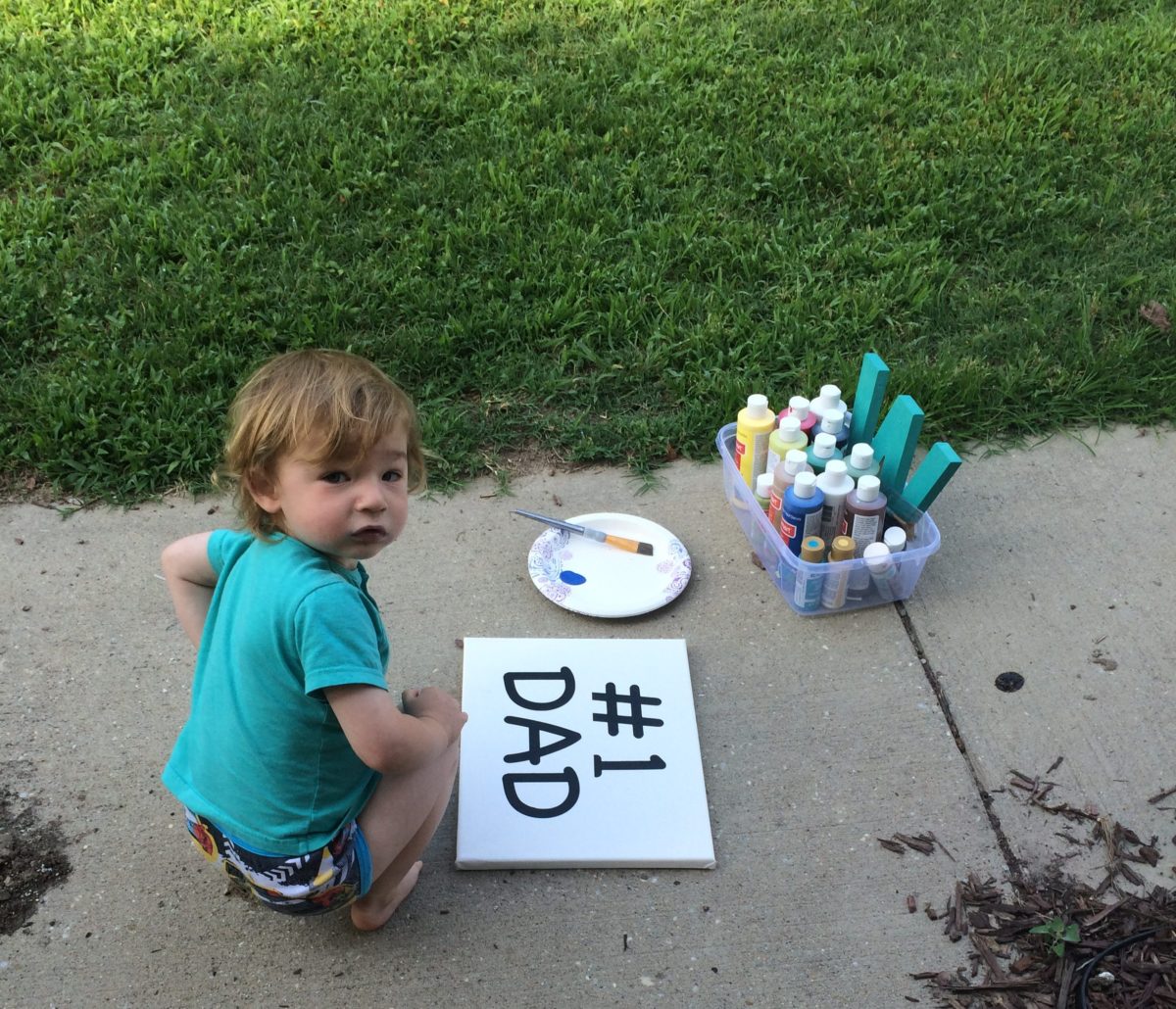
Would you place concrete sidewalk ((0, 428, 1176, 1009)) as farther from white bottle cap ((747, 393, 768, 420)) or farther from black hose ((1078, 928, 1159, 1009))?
white bottle cap ((747, 393, 768, 420))

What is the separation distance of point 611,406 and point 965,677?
128 centimetres

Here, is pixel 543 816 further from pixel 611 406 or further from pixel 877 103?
pixel 877 103

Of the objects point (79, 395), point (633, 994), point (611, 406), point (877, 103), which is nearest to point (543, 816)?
point (633, 994)

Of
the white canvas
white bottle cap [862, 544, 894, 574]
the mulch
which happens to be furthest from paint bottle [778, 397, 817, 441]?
the mulch

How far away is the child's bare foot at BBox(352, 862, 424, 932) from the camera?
6.64ft

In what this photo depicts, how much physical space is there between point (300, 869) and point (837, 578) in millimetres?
1412

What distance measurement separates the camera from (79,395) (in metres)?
3.13

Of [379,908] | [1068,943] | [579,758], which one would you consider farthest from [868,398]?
[379,908]

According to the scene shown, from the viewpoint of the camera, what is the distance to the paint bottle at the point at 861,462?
2562 millimetres

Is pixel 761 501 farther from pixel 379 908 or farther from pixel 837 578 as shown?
pixel 379 908

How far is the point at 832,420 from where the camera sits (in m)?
2.73

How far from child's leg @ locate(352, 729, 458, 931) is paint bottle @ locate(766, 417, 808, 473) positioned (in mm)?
1147

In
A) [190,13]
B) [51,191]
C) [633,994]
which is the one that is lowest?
[633,994]

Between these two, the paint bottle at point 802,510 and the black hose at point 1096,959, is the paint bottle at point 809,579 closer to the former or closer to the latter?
the paint bottle at point 802,510
